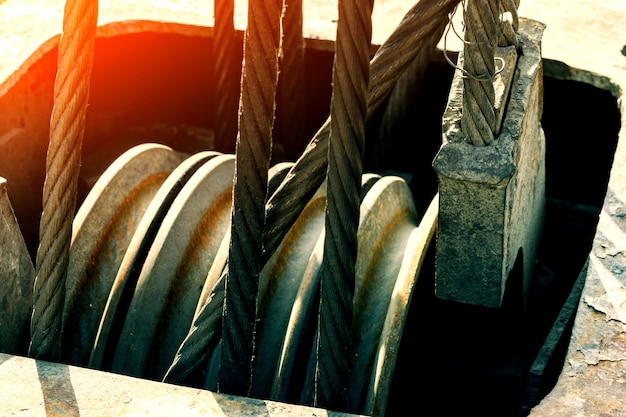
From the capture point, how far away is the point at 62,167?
63.0 inches

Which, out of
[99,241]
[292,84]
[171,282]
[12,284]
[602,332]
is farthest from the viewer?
[292,84]

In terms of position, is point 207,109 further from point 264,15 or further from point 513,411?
point 264,15

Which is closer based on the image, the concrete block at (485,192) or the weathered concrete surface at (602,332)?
the weathered concrete surface at (602,332)

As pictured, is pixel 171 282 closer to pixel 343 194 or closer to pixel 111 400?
pixel 111 400

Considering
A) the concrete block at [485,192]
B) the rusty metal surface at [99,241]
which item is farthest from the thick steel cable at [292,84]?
the concrete block at [485,192]

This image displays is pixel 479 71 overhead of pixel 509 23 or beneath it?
beneath

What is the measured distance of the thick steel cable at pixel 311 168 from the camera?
158cm

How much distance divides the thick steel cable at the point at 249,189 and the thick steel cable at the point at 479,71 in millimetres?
490

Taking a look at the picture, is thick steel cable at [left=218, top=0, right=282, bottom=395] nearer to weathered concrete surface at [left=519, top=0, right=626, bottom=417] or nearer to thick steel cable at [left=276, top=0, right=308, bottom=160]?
weathered concrete surface at [left=519, top=0, right=626, bottom=417]

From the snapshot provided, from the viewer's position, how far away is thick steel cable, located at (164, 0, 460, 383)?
Answer: 5.18ft

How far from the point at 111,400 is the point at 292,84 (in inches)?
70.8

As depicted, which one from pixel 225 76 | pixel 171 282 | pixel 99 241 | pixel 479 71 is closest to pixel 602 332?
pixel 479 71

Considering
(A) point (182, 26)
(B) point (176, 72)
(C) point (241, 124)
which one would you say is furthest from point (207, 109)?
(C) point (241, 124)

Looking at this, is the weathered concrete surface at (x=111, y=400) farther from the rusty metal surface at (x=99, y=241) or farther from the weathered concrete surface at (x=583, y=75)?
the rusty metal surface at (x=99, y=241)
